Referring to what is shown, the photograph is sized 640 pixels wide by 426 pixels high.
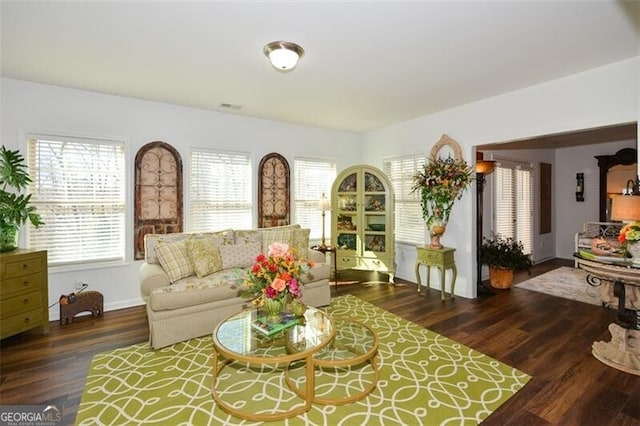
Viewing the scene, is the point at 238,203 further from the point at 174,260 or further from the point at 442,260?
the point at 442,260

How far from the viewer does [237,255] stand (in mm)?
3988

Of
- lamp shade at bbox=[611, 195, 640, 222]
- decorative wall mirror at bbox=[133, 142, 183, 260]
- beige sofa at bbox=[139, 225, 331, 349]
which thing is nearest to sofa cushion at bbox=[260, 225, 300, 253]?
beige sofa at bbox=[139, 225, 331, 349]

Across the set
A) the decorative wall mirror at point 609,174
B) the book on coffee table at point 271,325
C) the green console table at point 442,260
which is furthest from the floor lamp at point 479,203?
the decorative wall mirror at point 609,174

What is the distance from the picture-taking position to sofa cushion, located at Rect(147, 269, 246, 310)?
3016 millimetres

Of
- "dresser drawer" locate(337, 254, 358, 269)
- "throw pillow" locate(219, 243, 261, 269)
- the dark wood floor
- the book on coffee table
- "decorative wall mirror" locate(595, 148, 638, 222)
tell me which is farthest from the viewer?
"decorative wall mirror" locate(595, 148, 638, 222)

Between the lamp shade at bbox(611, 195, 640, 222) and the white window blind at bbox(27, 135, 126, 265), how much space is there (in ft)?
17.3

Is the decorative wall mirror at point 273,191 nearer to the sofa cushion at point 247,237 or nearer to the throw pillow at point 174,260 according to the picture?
the sofa cushion at point 247,237

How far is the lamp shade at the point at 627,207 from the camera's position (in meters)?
2.54

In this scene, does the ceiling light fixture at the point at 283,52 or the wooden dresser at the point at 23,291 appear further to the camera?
the wooden dresser at the point at 23,291

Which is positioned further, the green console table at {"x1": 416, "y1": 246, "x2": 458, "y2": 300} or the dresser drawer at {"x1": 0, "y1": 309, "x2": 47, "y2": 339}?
the green console table at {"x1": 416, "y1": 246, "x2": 458, "y2": 300}

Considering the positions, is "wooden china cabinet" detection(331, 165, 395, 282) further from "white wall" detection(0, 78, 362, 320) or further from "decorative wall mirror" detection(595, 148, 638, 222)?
"decorative wall mirror" detection(595, 148, 638, 222)

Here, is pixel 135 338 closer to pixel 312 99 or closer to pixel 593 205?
pixel 312 99

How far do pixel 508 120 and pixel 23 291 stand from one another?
5713 millimetres

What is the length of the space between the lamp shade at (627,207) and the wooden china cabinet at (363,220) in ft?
9.34
